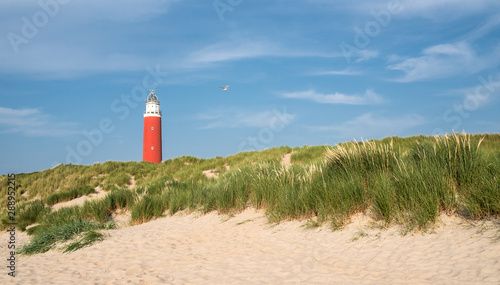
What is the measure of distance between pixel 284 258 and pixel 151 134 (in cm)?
3546

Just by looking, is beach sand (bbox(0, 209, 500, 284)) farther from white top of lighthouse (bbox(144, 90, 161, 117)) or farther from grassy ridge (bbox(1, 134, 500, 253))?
white top of lighthouse (bbox(144, 90, 161, 117))

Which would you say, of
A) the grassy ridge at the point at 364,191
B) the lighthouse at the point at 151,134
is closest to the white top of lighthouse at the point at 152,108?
the lighthouse at the point at 151,134

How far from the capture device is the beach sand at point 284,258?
182 inches

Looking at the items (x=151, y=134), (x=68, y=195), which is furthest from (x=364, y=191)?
(x=151, y=134)

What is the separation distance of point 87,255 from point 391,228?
5956 mm

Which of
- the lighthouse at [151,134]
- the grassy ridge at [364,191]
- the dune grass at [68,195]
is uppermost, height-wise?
the lighthouse at [151,134]

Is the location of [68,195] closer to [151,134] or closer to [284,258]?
[284,258]

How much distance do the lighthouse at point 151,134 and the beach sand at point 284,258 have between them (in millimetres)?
31124

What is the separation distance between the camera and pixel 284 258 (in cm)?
592

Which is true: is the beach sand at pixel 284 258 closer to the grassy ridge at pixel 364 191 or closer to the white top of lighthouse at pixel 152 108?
the grassy ridge at pixel 364 191

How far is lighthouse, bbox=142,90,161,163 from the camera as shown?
3906cm

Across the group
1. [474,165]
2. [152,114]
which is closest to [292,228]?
[474,165]

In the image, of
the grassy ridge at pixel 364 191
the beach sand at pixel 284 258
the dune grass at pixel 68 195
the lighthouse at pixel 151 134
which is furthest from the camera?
the lighthouse at pixel 151 134

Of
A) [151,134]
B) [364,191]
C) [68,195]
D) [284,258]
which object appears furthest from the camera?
[151,134]
